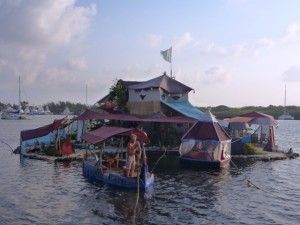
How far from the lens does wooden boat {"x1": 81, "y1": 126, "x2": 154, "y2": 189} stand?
2412cm

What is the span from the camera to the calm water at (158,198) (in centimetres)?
1933

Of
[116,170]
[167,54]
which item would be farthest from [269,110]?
[116,170]

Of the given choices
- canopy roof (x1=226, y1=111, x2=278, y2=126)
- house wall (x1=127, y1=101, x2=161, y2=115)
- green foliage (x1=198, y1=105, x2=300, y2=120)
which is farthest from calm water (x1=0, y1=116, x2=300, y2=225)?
green foliage (x1=198, y1=105, x2=300, y2=120)

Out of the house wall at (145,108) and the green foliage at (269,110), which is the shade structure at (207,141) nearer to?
the house wall at (145,108)

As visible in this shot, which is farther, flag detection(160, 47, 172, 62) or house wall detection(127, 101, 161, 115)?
flag detection(160, 47, 172, 62)

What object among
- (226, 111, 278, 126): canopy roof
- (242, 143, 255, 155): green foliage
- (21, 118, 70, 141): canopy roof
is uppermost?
(226, 111, 278, 126): canopy roof

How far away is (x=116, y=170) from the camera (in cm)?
2769

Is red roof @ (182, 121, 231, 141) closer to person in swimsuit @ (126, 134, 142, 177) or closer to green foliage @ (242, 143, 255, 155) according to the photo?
green foliage @ (242, 143, 255, 155)

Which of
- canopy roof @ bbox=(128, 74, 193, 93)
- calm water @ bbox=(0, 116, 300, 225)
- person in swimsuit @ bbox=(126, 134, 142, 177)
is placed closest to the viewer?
Answer: calm water @ bbox=(0, 116, 300, 225)

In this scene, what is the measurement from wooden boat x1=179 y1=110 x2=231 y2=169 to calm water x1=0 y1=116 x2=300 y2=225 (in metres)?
1.69

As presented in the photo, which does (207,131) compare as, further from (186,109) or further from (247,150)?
(186,109)

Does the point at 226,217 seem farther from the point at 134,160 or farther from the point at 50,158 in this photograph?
the point at 50,158

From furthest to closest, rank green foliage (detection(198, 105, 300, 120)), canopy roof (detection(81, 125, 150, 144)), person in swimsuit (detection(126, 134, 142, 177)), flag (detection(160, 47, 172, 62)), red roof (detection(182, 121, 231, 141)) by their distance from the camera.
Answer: green foliage (detection(198, 105, 300, 120)), flag (detection(160, 47, 172, 62)), red roof (detection(182, 121, 231, 141)), canopy roof (detection(81, 125, 150, 144)), person in swimsuit (detection(126, 134, 142, 177))

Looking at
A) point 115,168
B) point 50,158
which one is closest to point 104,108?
point 50,158
